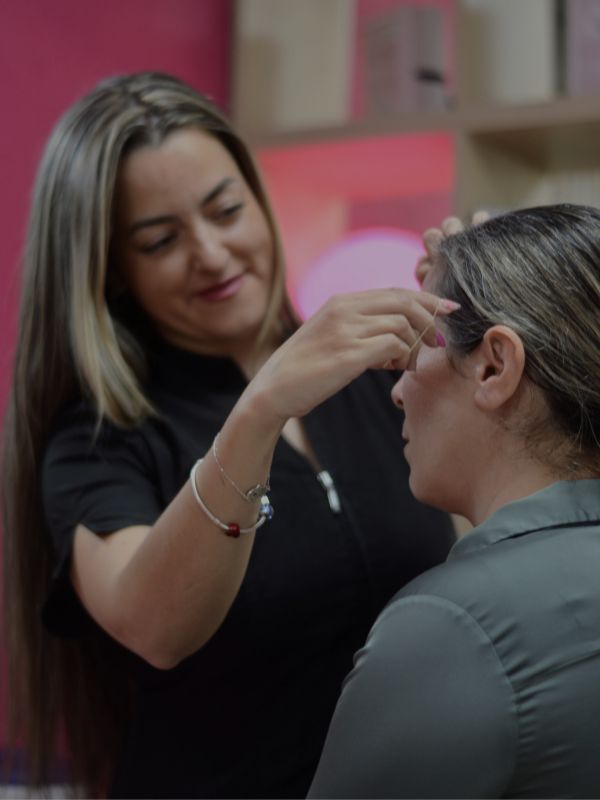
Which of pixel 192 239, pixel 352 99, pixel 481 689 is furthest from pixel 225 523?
pixel 352 99

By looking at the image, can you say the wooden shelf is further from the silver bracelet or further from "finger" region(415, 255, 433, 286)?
the silver bracelet

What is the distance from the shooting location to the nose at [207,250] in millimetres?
1593

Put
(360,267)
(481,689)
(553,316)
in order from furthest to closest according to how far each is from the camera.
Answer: (360,267) → (553,316) → (481,689)

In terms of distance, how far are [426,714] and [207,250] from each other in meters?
0.80

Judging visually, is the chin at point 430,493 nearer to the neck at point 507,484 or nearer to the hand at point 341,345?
the neck at point 507,484

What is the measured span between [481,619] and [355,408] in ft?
2.46

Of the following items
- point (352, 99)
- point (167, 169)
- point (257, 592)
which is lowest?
point (257, 592)

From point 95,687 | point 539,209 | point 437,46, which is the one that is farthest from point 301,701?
point 437,46

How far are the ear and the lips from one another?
1.76ft

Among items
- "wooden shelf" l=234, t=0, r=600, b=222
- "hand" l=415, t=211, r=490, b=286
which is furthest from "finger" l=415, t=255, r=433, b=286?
"wooden shelf" l=234, t=0, r=600, b=222

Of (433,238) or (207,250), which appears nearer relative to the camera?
(433,238)

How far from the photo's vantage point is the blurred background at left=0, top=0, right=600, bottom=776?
247 cm

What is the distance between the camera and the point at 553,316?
1146mm

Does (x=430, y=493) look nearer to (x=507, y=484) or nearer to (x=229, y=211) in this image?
(x=507, y=484)
